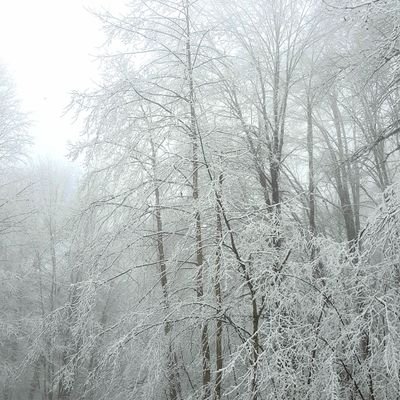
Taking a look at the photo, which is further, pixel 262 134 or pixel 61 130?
pixel 61 130

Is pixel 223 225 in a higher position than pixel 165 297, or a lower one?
higher

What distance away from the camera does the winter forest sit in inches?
146

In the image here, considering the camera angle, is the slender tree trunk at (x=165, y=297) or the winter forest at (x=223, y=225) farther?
the slender tree trunk at (x=165, y=297)

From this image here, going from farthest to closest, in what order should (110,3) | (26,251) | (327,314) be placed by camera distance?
(26,251)
(110,3)
(327,314)

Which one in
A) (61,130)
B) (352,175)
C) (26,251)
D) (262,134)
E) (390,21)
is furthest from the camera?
(61,130)

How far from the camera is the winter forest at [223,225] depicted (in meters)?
3.70

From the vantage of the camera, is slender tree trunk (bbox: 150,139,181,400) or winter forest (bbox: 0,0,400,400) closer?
winter forest (bbox: 0,0,400,400)

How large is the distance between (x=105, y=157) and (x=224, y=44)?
11.0 feet

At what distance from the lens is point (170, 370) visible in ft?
18.1

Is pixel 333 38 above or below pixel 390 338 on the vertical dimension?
above

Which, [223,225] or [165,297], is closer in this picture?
[223,225]

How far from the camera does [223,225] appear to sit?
488 centimetres

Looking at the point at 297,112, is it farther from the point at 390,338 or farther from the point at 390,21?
the point at 390,338

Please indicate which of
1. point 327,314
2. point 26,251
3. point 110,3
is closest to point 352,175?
point 327,314
